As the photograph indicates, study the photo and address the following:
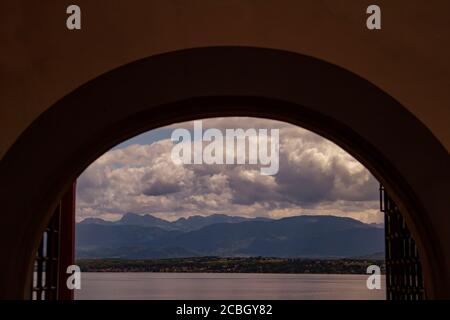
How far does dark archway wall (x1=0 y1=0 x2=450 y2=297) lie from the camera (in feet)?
10.9

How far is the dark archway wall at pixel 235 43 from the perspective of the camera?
3.31m

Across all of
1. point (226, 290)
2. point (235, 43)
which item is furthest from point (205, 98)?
point (226, 290)

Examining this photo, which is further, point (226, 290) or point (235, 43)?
point (226, 290)

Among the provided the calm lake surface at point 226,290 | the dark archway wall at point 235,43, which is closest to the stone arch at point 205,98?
the dark archway wall at point 235,43

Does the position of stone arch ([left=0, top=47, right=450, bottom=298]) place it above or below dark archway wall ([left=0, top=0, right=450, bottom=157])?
below

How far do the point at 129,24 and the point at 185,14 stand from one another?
0.81ft

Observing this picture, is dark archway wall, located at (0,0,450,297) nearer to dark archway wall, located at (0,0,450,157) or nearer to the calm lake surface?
dark archway wall, located at (0,0,450,157)

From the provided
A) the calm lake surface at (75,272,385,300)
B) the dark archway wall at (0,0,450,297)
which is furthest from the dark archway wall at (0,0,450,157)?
the calm lake surface at (75,272,385,300)

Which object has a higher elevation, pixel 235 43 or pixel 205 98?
pixel 235 43

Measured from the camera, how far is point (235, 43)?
10.9 ft

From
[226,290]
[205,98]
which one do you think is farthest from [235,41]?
[226,290]

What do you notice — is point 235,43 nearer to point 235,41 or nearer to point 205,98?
point 235,41

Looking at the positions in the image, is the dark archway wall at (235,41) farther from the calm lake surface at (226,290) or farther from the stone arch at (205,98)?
the calm lake surface at (226,290)

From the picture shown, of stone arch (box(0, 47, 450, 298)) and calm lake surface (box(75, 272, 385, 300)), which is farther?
calm lake surface (box(75, 272, 385, 300))
